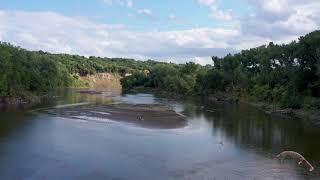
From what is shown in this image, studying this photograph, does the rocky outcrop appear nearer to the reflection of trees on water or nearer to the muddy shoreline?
the reflection of trees on water

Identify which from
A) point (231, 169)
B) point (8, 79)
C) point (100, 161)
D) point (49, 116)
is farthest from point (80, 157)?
point (8, 79)

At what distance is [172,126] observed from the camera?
60.5m

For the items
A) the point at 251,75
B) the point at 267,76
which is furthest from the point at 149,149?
the point at 251,75

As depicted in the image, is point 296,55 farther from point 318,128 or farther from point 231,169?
point 231,169

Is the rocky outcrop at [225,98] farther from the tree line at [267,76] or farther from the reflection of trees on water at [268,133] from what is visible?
the reflection of trees on water at [268,133]

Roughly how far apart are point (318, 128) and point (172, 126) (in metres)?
18.6

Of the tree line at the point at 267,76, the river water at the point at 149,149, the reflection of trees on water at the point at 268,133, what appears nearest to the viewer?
the river water at the point at 149,149

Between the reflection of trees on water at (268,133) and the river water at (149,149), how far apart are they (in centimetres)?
9

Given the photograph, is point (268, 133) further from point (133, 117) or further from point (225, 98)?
point (225, 98)

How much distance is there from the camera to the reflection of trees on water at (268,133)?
45.2 metres

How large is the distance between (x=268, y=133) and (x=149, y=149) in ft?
64.4

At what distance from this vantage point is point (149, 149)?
41.7m

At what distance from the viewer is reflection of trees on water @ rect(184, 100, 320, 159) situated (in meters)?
45.2

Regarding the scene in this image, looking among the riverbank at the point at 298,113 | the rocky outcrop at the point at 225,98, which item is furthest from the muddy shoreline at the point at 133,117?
the rocky outcrop at the point at 225,98
